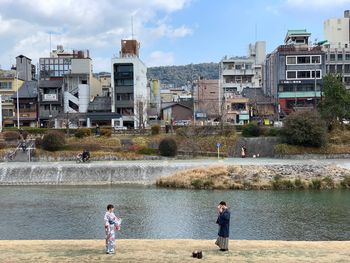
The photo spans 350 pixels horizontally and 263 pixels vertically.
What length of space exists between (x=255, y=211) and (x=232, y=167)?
13.1 m

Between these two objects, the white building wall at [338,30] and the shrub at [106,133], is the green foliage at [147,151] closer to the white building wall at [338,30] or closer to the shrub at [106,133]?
the shrub at [106,133]

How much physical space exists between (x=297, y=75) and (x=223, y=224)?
76517 mm

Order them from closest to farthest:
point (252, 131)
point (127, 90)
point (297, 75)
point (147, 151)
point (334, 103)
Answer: point (147, 151) < point (252, 131) < point (334, 103) < point (127, 90) < point (297, 75)

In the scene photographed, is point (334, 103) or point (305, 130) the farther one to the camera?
point (334, 103)

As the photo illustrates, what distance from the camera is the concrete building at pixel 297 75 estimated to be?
89000 millimetres

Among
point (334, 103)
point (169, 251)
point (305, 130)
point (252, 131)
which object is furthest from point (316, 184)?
point (169, 251)

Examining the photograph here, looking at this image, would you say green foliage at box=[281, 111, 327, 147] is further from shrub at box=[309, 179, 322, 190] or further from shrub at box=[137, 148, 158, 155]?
shrub at box=[137, 148, 158, 155]

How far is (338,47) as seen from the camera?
10250cm

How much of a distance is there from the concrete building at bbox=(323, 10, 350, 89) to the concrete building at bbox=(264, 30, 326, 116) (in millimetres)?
4876

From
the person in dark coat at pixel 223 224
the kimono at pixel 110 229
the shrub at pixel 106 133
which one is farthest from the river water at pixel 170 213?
the shrub at pixel 106 133

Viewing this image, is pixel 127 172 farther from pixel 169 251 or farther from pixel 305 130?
pixel 169 251

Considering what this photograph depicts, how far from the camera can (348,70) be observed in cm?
9900

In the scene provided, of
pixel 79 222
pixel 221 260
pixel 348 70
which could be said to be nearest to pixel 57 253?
pixel 221 260

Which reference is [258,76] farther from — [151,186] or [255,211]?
[255,211]
